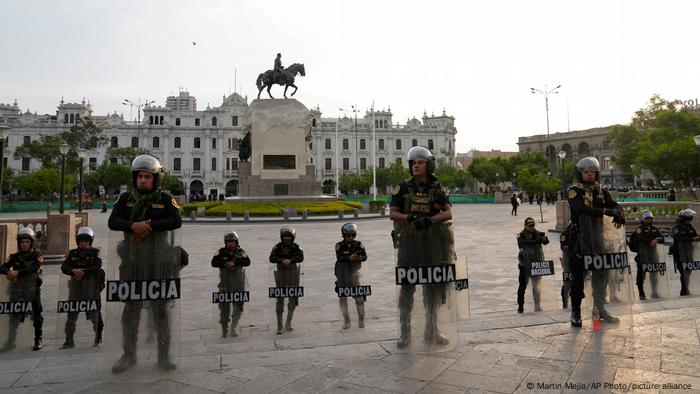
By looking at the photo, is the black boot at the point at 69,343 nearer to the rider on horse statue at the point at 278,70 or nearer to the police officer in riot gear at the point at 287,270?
the police officer in riot gear at the point at 287,270

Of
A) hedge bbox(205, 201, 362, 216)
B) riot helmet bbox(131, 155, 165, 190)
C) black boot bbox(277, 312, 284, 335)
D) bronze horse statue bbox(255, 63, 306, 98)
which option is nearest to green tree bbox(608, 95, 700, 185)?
hedge bbox(205, 201, 362, 216)

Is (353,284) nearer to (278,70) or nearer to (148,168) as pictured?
(148,168)

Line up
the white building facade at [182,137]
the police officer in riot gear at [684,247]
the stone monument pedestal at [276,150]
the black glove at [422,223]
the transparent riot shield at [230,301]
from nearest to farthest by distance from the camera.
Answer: the black glove at [422,223]
the transparent riot shield at [230,301]
the police officer in riot gear at [684,247]
the stone monument pedestal at [276,150]
the white building facade at [182,137]

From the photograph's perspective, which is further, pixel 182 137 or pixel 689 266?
pixel 182 137

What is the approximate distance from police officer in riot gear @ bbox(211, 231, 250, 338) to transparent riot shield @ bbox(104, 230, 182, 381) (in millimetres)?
1746

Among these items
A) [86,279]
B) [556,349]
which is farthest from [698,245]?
[86,279]

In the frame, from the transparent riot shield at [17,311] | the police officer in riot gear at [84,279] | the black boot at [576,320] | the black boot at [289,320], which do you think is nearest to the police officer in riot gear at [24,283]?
the transparent riot shield at [17,311]

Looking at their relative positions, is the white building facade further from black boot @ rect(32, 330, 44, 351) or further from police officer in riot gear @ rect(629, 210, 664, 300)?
black boot @ rect(32, 330, 44, 351)

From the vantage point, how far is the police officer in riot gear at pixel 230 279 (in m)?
5.89

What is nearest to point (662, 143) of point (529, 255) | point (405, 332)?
point (529, 255)

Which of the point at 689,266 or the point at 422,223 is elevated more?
the point at 422,223

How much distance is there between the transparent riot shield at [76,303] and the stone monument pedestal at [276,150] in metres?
27.9

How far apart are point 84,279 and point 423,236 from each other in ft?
13.8

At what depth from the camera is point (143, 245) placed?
407cm
